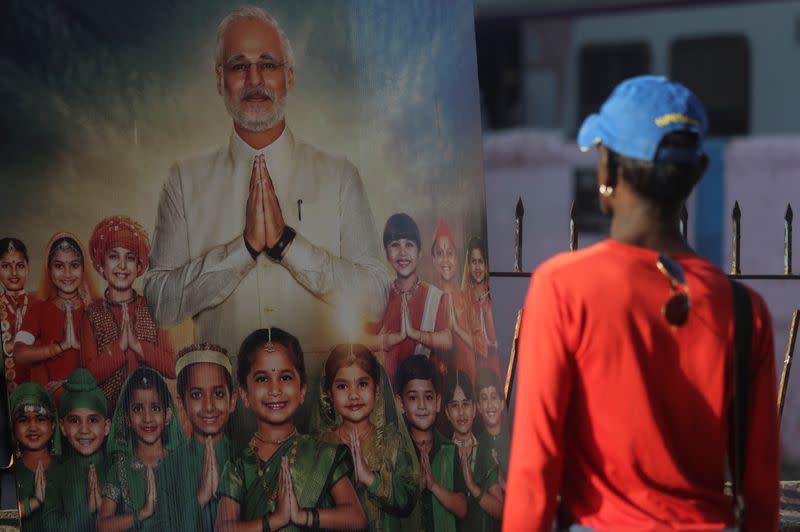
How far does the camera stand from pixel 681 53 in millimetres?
16781

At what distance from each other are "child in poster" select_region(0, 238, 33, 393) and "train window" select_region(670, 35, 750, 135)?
47.2 feet

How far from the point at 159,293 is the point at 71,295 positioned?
0.28 meters

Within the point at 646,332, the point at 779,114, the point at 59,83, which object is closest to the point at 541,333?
the point at 646,332

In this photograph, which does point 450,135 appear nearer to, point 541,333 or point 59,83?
point 59,83

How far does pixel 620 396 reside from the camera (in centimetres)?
201

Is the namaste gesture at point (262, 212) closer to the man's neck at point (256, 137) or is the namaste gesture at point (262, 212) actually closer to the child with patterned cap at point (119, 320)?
the man's neck at point (256, 137)

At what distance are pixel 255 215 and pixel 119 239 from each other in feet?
1.42

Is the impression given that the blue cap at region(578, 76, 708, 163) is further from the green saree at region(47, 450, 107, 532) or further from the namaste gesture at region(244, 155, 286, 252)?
the green saree at region(47, 450, 107, 532)

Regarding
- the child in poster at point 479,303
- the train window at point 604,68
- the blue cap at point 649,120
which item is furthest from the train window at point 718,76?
the blue cap at point 649,120

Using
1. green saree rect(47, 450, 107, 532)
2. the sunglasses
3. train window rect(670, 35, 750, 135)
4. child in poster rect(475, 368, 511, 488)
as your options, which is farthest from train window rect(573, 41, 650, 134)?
the sunglasses

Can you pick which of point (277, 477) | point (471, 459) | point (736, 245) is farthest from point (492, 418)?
point (736, 245)

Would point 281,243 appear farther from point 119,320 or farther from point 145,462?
point 145,462

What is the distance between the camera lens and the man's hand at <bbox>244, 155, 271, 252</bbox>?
11.7ft

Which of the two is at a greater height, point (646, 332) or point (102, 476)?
point (646, 332)
